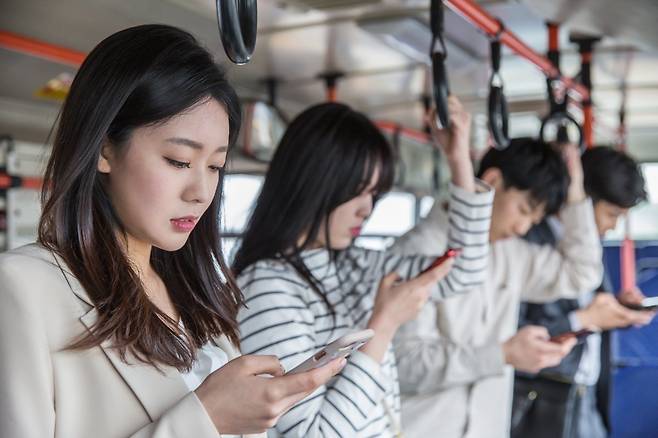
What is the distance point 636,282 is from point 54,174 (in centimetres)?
458

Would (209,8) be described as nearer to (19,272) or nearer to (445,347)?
(445,347)

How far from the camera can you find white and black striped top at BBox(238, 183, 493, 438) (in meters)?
1.51

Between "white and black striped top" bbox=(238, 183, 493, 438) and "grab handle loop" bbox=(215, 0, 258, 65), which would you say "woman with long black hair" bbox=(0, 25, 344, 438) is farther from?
"white and black striped top" bbox=(238, 183, 493, 438)

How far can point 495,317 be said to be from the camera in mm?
2473

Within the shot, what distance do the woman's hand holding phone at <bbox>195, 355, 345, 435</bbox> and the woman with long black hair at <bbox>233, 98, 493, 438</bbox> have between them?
1.72 feet

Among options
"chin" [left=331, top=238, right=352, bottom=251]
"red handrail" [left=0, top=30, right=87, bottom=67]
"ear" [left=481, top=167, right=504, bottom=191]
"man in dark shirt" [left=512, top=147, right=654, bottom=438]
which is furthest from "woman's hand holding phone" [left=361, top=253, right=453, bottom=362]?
"red handrail" [left=0, top=30, right=87, bottom=67]

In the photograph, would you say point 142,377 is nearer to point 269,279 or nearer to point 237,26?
point 237,26

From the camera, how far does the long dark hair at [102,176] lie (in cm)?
103

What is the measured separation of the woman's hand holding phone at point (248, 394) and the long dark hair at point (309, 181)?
→ 2.32 ft

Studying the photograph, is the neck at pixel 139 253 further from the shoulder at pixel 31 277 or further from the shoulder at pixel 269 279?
the shoulder at pixel 269 279

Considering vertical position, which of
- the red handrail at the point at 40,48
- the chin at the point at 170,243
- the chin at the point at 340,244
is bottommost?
the chin at the point at 340,244

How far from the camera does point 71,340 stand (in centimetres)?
99

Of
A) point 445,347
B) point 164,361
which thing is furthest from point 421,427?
point 164,361

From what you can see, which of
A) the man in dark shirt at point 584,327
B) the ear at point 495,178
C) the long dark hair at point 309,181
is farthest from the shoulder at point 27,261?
the man in dark shirt at point 584,327
